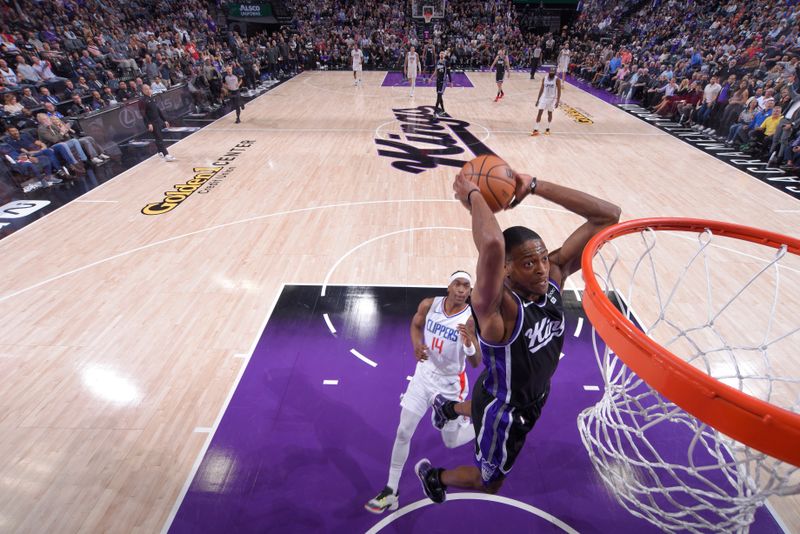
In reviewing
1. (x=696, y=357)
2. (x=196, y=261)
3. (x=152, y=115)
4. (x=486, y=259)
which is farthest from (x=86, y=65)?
(x=696, y=357)

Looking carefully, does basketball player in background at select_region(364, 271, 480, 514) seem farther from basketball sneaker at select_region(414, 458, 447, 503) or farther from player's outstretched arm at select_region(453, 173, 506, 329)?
→ player's outstretched arm at select_region(453, 173, 506, 329)

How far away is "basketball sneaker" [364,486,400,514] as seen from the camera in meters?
3.14

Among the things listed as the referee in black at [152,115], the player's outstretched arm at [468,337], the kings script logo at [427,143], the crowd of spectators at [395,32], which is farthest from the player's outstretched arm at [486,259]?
the crowd of spectators at [395,32]

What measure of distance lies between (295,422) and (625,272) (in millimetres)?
4625

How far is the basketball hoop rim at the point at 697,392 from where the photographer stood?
55.5 inches

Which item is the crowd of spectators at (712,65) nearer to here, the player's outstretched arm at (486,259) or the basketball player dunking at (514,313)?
the basketball player dunking at (514,313)

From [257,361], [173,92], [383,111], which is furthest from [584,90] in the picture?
[257,361]

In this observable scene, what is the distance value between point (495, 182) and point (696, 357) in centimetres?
182

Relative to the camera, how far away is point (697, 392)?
1.58 meters

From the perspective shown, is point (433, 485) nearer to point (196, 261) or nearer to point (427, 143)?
point (196, 261)

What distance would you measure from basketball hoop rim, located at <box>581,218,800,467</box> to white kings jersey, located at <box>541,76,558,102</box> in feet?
35.8

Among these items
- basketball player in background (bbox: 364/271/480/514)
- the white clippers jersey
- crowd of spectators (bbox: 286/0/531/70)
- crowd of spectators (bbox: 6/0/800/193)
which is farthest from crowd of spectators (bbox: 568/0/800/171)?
basketball player in background (bbox: 364/271/480/514)

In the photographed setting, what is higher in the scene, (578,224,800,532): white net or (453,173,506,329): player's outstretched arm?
(453,173,506,329): player's outstretched arm

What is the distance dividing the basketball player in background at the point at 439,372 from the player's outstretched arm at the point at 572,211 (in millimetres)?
749
